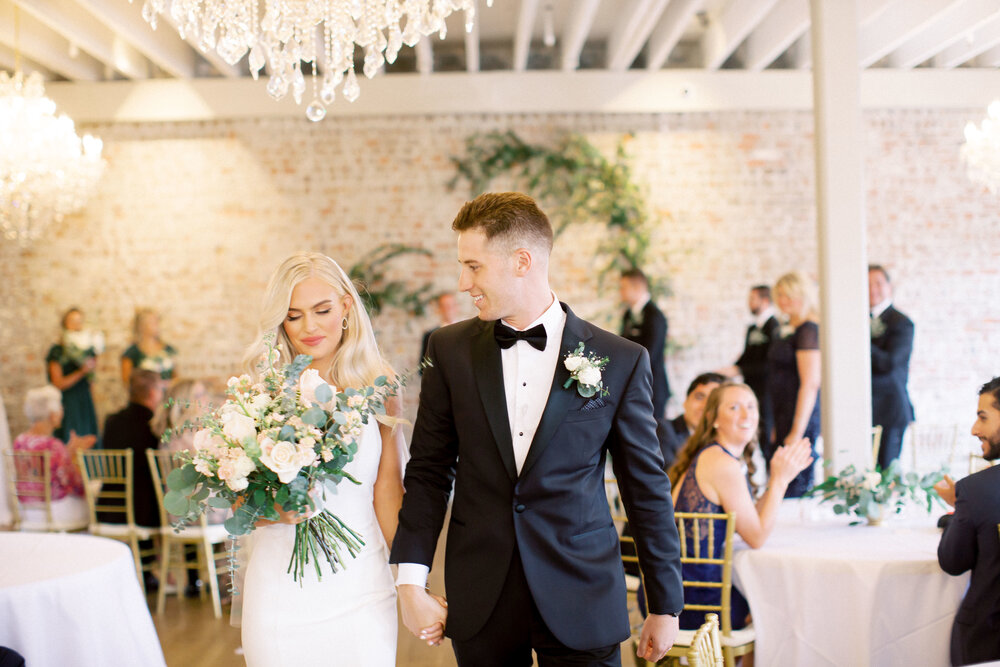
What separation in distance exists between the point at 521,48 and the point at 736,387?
178 inches

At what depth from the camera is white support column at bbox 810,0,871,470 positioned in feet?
15.4

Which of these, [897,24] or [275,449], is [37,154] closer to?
[275,449]

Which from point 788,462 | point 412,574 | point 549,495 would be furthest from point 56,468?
point 549,495

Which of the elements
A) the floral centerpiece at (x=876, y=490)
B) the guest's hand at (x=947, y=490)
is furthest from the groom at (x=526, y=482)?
the floral centerpiece at (x=876, y=490)

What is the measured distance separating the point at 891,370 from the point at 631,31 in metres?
3.41

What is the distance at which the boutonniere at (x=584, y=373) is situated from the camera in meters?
2.06

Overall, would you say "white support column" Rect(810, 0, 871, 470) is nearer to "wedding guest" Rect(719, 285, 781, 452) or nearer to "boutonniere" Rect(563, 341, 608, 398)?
"wedding guest" Rect(719, 285, 781, 452)

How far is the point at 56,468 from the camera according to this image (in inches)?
234

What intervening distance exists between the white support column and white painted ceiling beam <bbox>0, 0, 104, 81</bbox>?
18.8 ft

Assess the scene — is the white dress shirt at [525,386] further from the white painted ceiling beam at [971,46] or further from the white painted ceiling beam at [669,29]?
the white painted ceiling beam at [971,46]

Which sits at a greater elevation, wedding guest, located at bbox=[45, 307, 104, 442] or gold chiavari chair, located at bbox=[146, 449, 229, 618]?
wedding guest, located at bbox=[45, 307, 104, 442]

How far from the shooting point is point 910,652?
3.22m

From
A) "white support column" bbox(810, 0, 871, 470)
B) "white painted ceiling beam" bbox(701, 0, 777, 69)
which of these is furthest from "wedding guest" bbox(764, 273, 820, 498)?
"white painted ceiling beam" bbox(701, 0, 777, 69)

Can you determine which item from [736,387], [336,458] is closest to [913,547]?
[736,387]
